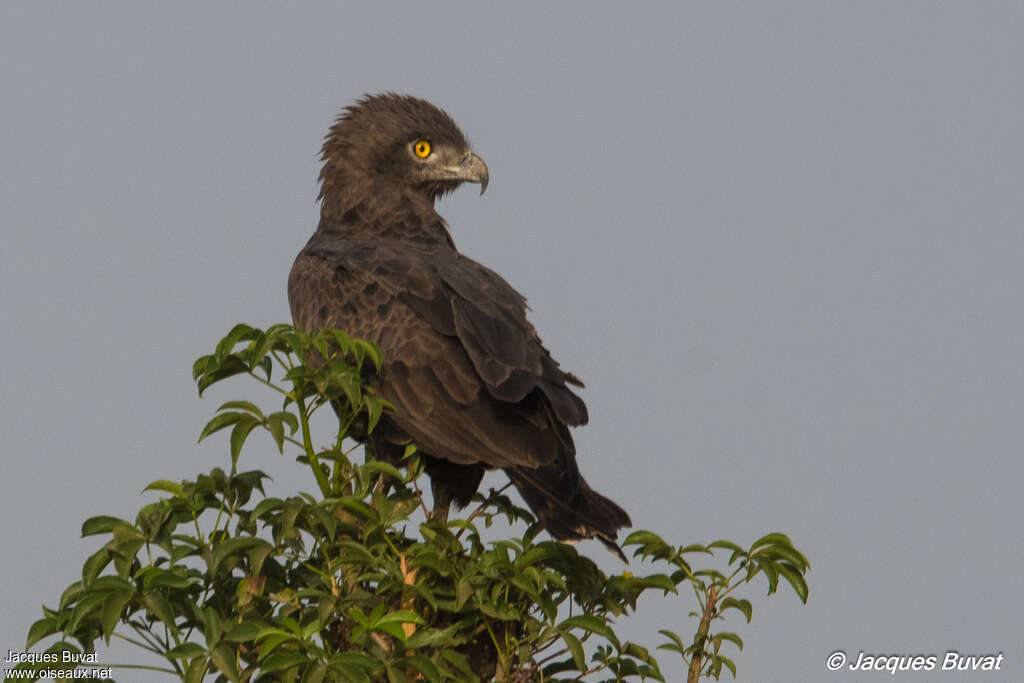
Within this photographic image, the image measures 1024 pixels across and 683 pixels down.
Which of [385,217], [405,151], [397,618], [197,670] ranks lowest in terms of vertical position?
[197,670]

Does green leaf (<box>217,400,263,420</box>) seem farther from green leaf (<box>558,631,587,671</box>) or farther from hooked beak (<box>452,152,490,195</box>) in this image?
hooked beak (<box>452,152,490,195</box>)

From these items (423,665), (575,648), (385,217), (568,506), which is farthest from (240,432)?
(385,217)

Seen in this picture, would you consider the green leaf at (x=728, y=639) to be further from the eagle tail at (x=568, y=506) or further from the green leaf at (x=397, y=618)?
the green leaf at (x=397, y=618)

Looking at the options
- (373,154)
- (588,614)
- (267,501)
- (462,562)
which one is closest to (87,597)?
(267,501)

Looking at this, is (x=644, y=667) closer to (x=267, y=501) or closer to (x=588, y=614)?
(x=588, y=614)

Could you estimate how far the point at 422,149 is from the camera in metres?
9.48

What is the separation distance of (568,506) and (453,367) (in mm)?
1119

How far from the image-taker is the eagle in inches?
257

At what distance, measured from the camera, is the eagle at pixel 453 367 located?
A: 21.4 ft

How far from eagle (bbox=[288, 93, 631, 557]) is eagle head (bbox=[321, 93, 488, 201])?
52 cm

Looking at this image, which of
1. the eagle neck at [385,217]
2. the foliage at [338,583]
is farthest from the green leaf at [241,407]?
the eagle neck at [385,217]

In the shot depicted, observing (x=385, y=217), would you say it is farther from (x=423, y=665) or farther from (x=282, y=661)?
(x=282, y=661)

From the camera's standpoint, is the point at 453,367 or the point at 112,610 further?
the point at 453,367

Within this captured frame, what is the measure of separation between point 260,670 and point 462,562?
0.99 meters
